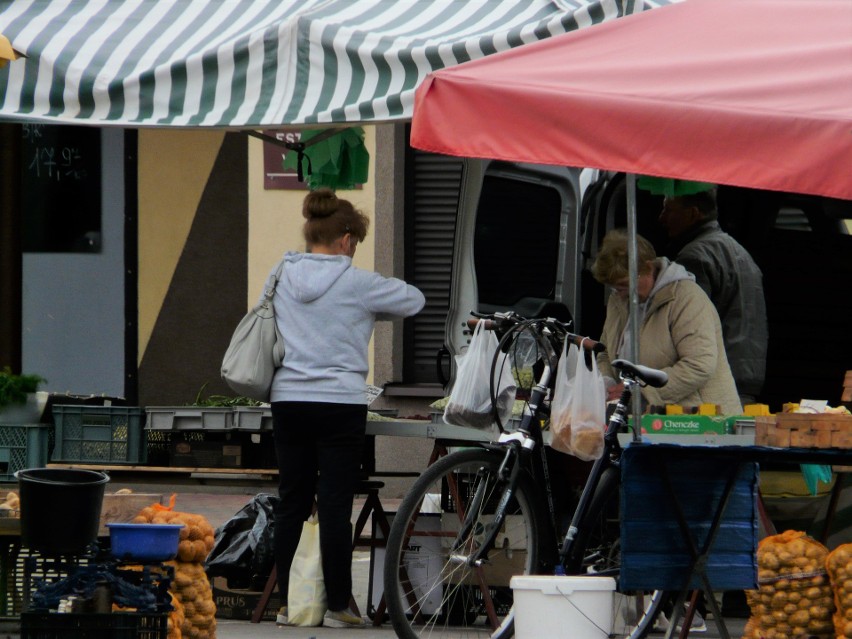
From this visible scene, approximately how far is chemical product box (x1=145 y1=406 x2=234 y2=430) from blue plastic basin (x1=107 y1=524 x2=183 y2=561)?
9.53ft

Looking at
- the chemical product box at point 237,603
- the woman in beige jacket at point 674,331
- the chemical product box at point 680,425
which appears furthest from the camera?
the chemical product box at point 237,603

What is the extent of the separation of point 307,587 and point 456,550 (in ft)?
3.27

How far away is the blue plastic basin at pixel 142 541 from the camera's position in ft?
19.6

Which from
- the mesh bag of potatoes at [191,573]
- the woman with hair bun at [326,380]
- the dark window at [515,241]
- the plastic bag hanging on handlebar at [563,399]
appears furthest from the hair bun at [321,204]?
the mesh bag of potatoes at [191,573]

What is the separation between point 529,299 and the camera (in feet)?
28.7

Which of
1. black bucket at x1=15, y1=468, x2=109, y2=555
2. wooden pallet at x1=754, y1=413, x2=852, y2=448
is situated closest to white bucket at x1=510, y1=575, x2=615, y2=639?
wooden pallet at x1=754, y1=413, x2=852, y2=448

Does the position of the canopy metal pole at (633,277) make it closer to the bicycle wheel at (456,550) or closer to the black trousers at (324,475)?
the bicycle wheel at (456,550)

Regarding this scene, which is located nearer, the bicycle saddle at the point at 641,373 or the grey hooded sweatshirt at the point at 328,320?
the bicycle saddle at the point at 641,373

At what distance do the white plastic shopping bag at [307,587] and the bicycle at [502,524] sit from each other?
0.57m

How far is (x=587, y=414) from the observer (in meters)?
6.59

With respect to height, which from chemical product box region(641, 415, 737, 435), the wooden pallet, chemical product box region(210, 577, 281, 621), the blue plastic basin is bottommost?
chemical product box region(210, 577, 281, 621)

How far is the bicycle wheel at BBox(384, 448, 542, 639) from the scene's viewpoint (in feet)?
22.1

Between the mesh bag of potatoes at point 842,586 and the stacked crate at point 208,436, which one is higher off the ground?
the stacked crate at point 208,436

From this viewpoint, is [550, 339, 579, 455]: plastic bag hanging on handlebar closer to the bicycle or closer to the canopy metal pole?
the bicycle
